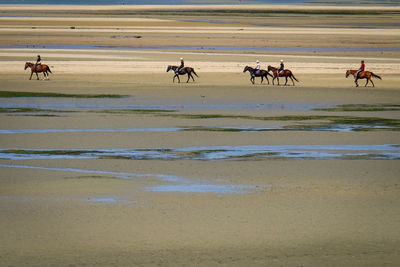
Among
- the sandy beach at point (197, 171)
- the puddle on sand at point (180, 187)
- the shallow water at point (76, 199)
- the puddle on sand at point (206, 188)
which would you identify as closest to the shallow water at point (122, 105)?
the sandy beach at point (197, 171)

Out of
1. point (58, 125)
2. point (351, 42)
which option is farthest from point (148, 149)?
point (351, 42)

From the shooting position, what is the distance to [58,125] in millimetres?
23062

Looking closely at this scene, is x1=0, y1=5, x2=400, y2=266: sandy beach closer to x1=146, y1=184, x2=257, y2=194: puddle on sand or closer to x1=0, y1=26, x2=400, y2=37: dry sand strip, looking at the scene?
x1=146, y1=184, x2=257, y2=194: puddle on sand

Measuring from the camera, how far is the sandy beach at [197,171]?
36.5 ft

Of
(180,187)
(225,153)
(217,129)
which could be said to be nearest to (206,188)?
(180,187)

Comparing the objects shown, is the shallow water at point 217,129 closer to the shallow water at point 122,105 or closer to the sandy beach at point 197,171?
the sandy beach at point 197,171

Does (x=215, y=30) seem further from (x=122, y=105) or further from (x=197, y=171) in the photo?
(x=197, y=171)

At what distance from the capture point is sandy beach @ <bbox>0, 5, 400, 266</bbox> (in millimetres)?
11133

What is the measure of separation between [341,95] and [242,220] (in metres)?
21.5

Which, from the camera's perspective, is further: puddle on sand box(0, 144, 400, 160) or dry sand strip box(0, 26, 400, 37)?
dry sand strip box(0, 26, 400, 37)

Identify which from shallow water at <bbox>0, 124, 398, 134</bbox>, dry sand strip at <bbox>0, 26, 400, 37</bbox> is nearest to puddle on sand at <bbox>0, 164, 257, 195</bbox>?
shallow water at <bbox>0, 124, 398, 134</bbox>

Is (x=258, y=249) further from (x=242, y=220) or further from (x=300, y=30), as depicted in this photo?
(x=300, y=30)

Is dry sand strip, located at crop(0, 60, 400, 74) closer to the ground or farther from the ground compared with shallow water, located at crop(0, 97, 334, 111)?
farther from the ground

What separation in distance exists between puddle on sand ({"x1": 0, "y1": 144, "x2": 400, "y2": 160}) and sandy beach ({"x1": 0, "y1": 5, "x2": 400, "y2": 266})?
44 mm
